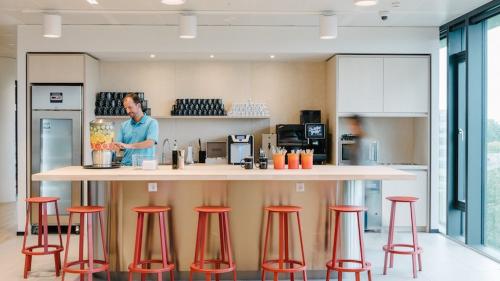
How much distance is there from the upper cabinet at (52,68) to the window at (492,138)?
16.8 ft

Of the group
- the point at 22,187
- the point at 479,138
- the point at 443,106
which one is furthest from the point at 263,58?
the point at 22,187

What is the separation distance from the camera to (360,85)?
777cm

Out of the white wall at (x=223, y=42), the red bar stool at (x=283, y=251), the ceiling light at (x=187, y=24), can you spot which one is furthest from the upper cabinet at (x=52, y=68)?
the red bar stool at (x=283, y=251)

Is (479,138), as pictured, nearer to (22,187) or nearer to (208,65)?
(208,65)

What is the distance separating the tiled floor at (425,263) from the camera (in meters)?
5.42

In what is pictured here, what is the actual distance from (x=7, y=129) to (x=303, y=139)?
6177mm

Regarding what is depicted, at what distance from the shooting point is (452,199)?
7496 mm

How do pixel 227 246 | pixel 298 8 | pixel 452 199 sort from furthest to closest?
pixel 452 199 < pixel 298 8 < pixel 227 246

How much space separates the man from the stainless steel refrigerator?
2060 millimetres

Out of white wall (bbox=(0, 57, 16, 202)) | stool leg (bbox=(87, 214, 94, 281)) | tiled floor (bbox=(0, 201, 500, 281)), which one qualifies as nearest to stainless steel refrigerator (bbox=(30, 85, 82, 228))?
tiled floor (bbox=(0, 201, 500, 281))

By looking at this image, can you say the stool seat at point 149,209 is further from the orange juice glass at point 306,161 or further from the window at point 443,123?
the window at point 443,123

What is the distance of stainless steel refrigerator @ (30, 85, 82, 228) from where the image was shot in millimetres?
7547

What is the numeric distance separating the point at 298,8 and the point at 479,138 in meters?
2.59

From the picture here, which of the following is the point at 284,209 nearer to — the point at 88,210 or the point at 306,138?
the point at 88,210
